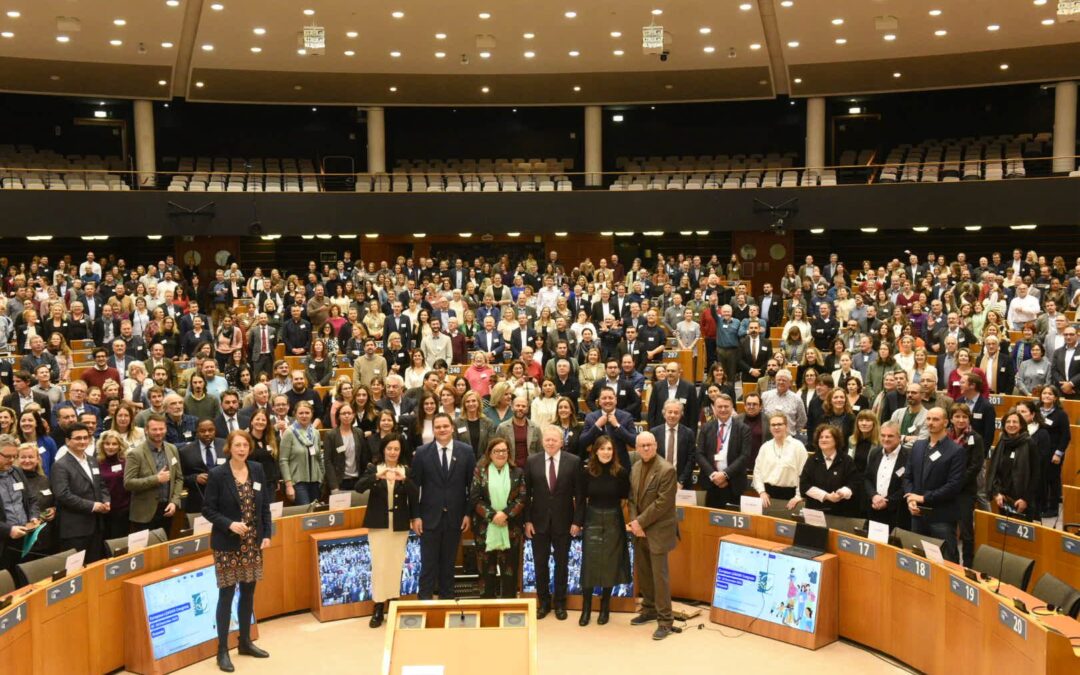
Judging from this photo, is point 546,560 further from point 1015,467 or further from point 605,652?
point 1015,467

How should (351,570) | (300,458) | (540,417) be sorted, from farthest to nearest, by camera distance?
(540,417), (300,458), (351,570)

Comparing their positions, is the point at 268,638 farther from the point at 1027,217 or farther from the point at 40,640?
the point at 1027,217

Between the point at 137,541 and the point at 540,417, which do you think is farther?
the point at 540,417

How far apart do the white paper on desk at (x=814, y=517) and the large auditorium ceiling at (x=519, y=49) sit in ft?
35.9

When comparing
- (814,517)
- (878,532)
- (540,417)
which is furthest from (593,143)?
(878,532)

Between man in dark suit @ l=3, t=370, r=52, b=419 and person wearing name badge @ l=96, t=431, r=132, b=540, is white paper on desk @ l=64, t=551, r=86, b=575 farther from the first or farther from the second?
man in dark suit @ l=3, t=370, r=52, b=419

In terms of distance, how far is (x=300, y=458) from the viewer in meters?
7.74

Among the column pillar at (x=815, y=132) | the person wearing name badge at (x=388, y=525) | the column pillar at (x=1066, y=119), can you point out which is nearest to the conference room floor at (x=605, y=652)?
the person wearing name badge at (x=388, y=525)

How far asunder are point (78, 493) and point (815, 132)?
1870 cm

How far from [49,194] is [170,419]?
13.8 meters

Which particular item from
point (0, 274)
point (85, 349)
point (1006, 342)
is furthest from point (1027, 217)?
point (0, 274)

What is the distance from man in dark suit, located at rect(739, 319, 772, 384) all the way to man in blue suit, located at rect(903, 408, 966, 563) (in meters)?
4.65

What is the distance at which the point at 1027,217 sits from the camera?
19656 mm

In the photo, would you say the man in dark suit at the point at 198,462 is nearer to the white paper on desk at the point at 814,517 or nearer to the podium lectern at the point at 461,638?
the podium lectern at the point at 461,638
